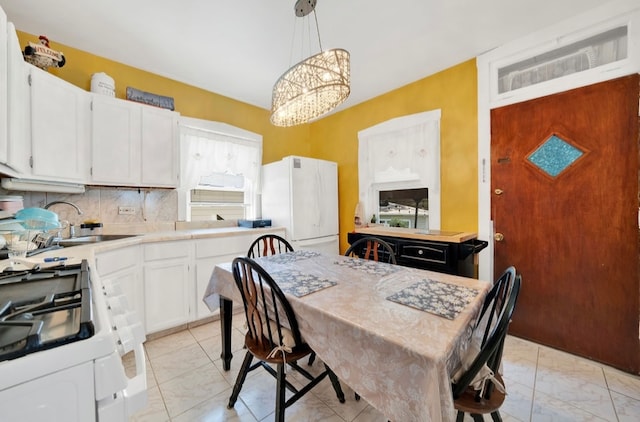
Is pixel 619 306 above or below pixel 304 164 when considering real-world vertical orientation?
below

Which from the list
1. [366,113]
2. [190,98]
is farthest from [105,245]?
[366,113]

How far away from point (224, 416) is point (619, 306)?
2.76 meters

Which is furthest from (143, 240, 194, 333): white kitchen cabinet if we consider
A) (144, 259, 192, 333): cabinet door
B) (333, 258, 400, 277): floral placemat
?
(333, 258, 400, 277): floral placemat

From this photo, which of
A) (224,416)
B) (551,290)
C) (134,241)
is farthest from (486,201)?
(134,241)

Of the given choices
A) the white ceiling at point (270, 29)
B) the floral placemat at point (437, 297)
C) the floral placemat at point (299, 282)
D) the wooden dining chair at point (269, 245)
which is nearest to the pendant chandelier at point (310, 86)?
the white ceiling at point (270, 29)

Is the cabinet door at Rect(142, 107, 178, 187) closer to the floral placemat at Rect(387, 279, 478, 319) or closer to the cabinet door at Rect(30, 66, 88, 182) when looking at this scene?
the cabinet door at Rect(30, 66, 88, 182)

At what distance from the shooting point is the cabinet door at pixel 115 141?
84.3 inches

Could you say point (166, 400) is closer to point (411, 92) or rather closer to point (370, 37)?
point (370, 37)

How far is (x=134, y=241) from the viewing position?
2.06 metres

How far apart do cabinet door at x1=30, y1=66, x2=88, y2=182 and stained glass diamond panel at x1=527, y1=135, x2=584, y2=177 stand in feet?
12.4

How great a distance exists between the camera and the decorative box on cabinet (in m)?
2.16

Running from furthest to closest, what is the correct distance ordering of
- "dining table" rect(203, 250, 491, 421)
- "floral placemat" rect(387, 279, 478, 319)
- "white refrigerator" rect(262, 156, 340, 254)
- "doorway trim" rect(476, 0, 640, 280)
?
"white refrigerator" rect(262, 156, 340, 254) < "doorway trim" rect(476, 0, 640, 280) < "floral placemat" rect(387, 279, 478, 319) < "dining table" rect(203, 250, 491, 421)

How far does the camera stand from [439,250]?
7.34ft

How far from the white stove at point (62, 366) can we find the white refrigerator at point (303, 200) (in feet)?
7.76
